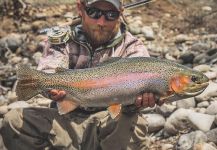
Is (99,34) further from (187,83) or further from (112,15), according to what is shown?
(187,83)

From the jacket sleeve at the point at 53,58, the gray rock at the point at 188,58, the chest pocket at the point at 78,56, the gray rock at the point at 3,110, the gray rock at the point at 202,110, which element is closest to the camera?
the jacket sleeve at the point at 53,58

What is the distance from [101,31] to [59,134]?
990 millimetres

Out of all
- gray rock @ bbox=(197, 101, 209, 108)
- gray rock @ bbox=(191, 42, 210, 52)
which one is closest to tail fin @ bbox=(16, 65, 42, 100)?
gray rock @ bbox=(197, 101, 209, 108)

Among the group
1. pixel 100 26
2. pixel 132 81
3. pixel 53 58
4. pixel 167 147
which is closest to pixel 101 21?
pixel 100 26

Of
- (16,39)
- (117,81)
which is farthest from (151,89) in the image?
(16,39)

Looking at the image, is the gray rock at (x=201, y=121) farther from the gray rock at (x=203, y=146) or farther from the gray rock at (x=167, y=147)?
the gray rock at (x=203, y=146)

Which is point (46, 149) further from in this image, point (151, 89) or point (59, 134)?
point (151, 89)

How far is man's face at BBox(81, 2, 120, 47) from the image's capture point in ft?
17.3

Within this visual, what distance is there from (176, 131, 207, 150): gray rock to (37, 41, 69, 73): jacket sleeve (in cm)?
144

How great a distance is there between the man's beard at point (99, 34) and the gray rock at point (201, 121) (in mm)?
1501

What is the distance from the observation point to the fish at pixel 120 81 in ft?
15.7

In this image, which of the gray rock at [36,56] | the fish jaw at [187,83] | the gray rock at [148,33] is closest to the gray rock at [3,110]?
the gray rock at [36,56]

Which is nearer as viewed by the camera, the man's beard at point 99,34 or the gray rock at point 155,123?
the man's beard at point 99,34

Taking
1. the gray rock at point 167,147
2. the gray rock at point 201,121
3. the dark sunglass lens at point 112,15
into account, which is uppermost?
the dark sunglass lens at point 112,15
